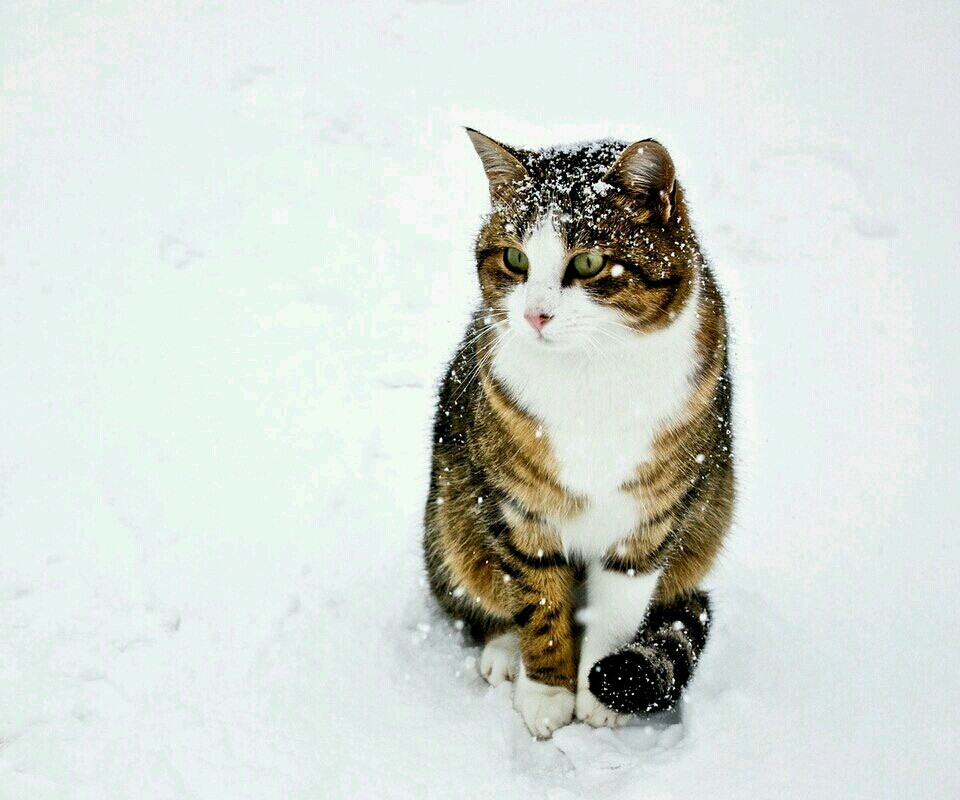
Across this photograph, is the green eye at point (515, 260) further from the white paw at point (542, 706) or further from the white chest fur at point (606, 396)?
the white paw at point (542, 706)

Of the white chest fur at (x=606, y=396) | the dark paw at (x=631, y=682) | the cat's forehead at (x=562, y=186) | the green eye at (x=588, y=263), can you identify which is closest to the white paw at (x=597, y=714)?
the dark paw at (x=631, y=682)

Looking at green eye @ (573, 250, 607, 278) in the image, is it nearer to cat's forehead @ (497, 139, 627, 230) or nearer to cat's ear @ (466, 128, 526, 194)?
cat's forehead @ (497, 139, 627, 230)

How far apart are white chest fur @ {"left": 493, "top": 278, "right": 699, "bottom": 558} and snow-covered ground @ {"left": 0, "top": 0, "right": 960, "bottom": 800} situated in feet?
2.33

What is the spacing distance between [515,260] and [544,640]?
100 centimetres

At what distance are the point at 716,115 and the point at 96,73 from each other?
3.21m

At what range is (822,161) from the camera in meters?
5.12

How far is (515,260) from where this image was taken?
2424 millimetres

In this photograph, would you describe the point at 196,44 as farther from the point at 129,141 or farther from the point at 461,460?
the point at 461,460

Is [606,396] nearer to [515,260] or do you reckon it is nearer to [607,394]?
[607,394]

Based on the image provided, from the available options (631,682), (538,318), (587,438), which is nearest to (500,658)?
(631,682)

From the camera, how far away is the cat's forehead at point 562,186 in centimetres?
234

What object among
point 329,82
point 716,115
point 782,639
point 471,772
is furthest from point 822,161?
point 471,772

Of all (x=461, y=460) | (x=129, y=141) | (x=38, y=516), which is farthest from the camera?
(x=129, y=141)

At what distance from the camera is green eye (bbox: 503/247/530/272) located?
2.40 metres
